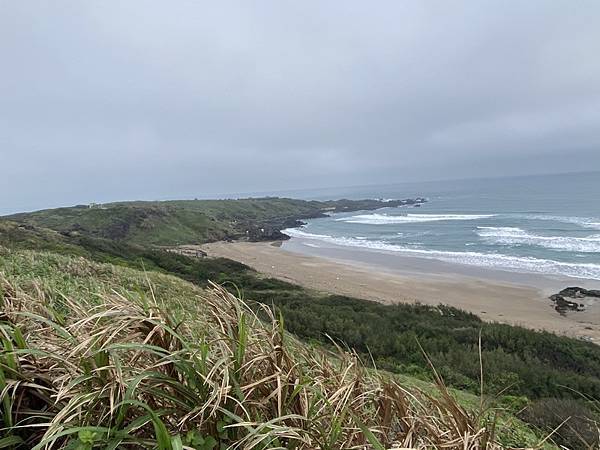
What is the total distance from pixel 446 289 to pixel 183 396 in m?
28.0

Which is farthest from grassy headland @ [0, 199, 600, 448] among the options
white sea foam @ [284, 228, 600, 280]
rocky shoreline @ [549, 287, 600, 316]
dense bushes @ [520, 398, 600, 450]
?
white sea foam @ [284, 228, 600, 280]

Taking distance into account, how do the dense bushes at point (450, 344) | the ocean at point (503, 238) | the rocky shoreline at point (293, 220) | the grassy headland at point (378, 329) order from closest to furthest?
1. the grassy headland at point (378, 329)
2. the dense bushes at point (450, 344)
3. the ocean at point (503, 238)
4. the rocky shoreline at point (293, 220)

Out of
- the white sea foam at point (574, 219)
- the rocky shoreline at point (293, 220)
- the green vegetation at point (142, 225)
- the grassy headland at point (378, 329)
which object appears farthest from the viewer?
the rocky shoreline at point (293, 220)

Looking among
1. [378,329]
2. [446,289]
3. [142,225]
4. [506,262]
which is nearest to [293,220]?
[142,225]

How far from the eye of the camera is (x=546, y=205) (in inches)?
2788

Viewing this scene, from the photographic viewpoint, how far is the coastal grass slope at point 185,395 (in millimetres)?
1585

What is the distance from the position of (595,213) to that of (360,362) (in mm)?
68213

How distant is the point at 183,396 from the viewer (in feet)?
5.71

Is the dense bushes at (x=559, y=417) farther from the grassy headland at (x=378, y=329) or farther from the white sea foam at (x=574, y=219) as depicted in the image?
the white sea foam at (x=574, y=219)

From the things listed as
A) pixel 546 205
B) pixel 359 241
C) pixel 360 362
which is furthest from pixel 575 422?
pixel 546 205

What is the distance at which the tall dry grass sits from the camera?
1584 mm

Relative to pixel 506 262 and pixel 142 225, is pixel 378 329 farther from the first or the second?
pixel 142 225

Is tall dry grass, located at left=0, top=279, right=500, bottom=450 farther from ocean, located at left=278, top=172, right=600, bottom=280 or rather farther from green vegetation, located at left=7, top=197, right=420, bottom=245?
green vegetation, located at left=7, top=197, right=420, bottom=245

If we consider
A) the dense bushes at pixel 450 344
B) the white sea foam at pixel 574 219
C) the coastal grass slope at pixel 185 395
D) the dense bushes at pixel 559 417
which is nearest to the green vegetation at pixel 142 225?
the dense bushes at pixel 450 344
